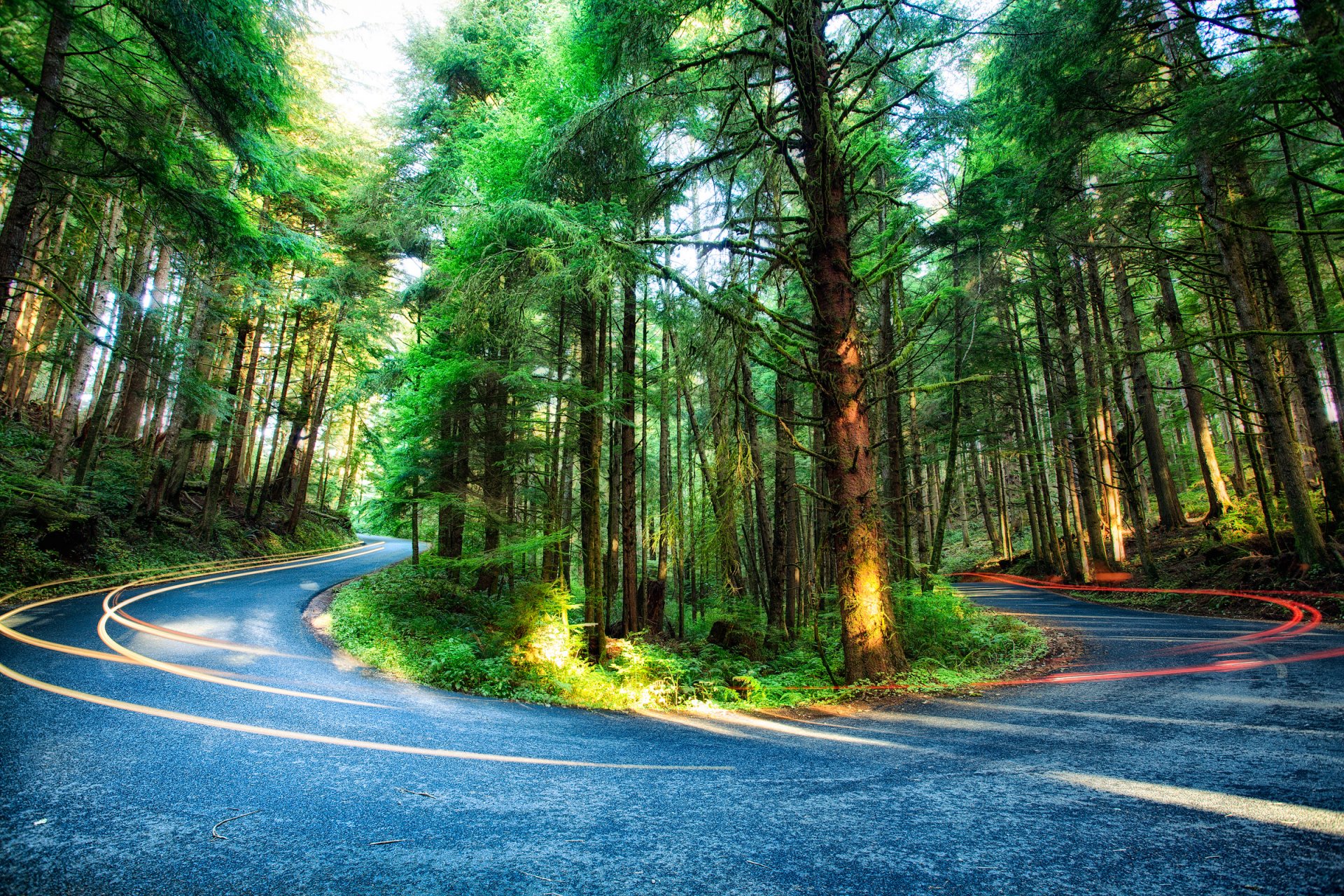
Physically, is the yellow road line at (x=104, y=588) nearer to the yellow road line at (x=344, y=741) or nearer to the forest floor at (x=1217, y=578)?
the yellow road line at (x=344, y=741)

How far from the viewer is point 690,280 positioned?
6223 millimetres

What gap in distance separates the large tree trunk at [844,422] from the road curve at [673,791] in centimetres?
94

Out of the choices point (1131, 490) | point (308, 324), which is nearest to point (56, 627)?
point (308, 324)

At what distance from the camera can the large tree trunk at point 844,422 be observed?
5.52m

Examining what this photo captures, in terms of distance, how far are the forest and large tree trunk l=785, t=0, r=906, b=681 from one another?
4cm

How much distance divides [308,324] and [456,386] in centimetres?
1247

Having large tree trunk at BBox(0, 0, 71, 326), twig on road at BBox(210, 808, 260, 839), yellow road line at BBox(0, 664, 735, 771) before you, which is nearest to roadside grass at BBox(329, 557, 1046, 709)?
yellow road line at BBox(0, 664, 735, 771)

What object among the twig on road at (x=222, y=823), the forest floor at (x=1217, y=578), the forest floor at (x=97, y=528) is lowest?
the twig on road at (x=222, y=823)

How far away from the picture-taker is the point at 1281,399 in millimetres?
9109

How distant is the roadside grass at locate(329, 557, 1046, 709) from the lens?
5949 millimetres

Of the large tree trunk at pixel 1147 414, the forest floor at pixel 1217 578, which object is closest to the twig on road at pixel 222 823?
the forest floor at pixel 1217 578

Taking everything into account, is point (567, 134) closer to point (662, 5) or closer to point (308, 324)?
point (662, 5)

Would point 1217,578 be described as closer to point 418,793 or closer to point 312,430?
point 418,793

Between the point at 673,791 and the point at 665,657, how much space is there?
190 inches
